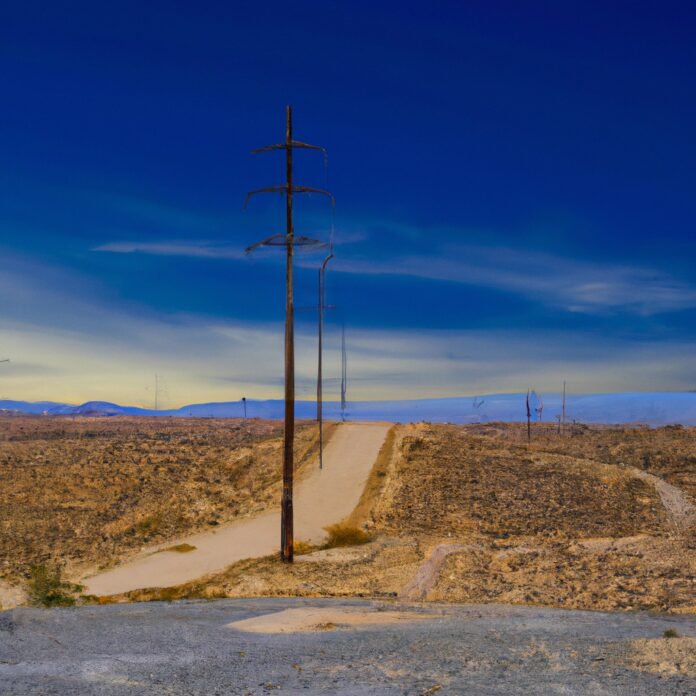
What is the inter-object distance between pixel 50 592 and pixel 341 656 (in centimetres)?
1376

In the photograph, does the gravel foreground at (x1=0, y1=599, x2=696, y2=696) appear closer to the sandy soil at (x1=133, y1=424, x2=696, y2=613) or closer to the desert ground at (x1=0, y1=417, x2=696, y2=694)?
the desert ground at (x1=0, y1=417, x2=696, y2=694)

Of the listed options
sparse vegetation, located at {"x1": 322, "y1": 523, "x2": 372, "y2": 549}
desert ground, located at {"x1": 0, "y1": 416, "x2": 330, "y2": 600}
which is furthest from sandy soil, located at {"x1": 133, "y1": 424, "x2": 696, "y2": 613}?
desert ground, located at {"x1": 0, "y1": 416, "x2": 330, "y2": 600}

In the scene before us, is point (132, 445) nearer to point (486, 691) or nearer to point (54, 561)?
point (54, 561)

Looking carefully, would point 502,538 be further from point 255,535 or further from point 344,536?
point 255,535

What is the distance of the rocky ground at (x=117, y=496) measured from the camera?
108ft

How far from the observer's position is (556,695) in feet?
33.0

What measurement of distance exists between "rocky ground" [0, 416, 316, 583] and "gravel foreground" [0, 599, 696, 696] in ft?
49.8

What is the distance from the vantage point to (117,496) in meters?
45.8

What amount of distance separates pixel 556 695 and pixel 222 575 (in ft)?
58.8

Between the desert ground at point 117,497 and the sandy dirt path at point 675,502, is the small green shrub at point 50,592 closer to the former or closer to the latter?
the desert ground at point 117,497

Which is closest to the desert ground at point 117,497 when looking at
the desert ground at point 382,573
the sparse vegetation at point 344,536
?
the desert ground at point 382,573

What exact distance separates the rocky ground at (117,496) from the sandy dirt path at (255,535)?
175cm

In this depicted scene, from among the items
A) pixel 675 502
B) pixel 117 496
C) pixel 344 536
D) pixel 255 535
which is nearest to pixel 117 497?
pixel 117 496

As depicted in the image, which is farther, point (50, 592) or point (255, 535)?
point (255, 535)
